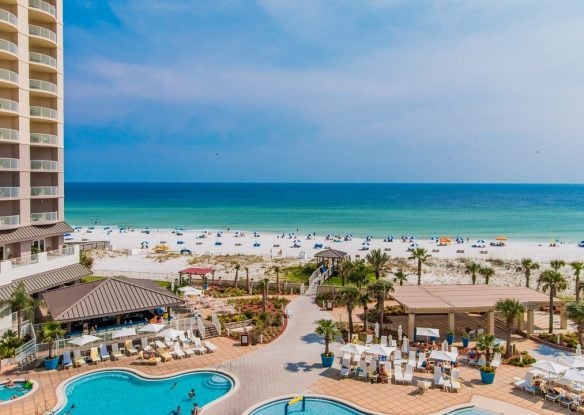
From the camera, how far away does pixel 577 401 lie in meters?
18.3

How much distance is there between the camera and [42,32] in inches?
1246

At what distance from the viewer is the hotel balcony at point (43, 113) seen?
102ft

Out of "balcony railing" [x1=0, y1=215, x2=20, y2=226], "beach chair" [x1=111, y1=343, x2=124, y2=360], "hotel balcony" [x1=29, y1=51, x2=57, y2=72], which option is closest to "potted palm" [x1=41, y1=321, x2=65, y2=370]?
"beach chair" [x1=111, y1=343, x2=124, y2=360]

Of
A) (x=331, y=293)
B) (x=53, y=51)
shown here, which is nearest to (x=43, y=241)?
(x=53, y=51)

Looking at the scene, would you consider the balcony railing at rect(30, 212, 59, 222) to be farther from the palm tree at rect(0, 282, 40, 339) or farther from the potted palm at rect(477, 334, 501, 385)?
the potted palm at rect(477, 334, 501, 385)

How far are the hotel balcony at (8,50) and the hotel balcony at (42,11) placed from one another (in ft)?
11.9

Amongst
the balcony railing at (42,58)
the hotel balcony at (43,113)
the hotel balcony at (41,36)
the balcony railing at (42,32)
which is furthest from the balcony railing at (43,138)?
the balcony railing at (42,32)

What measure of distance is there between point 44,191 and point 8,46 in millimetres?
9939

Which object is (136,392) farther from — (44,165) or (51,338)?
(44,165)

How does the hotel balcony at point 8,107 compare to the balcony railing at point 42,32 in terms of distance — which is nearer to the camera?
the hotel balcony at point 8,107

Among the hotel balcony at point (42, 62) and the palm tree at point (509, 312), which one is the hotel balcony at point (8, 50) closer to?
the hotel balcony at point (42, 62)

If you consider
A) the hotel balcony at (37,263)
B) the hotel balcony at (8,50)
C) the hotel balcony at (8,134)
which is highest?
the hotel balcony at (8,50)

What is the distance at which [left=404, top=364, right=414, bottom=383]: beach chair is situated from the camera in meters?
20.5

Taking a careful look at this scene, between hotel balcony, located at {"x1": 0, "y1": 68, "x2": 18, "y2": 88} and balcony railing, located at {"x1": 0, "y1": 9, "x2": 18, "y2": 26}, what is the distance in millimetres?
3182
